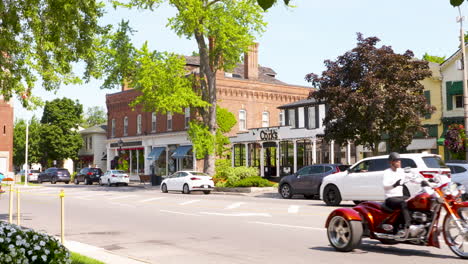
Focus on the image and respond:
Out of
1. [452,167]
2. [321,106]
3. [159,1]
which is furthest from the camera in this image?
[321,106]

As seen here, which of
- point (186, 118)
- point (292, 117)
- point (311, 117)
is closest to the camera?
point (311, 117)

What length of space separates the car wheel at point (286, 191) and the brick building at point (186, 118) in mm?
22521

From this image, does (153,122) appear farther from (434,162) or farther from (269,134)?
(434,162)

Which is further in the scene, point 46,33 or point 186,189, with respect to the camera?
point 186,189

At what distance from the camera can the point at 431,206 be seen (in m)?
8.73

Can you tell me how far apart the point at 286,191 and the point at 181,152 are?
25.2 meters

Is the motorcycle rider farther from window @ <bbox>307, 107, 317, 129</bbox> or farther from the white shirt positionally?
window @ <bbox>307, 107, 317, 129</bbox>

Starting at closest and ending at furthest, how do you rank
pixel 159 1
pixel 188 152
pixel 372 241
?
1. pixel 372 241
2. pixel 159 1
3. pixel 188 152

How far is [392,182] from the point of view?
9297 mm

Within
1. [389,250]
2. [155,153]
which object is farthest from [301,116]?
[389,250]

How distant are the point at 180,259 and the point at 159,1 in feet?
96.3

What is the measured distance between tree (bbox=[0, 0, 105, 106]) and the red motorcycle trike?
25.2 feet

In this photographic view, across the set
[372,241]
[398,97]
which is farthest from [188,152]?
[372,241]

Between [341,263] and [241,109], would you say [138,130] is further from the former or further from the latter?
[341,263]
